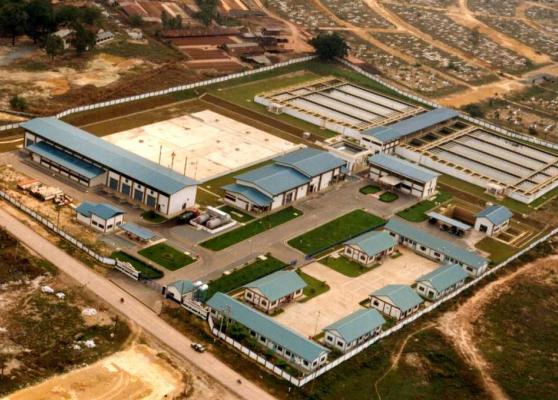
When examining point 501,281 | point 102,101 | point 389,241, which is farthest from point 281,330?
point 102,101

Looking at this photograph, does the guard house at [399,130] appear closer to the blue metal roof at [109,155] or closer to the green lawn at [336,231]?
the green lawn at [336,231]

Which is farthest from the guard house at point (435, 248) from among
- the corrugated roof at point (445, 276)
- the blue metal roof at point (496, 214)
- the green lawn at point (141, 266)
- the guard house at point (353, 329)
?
the green lawn at point (141, 266)

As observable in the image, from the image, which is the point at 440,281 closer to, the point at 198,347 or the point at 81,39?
the point at 198,347

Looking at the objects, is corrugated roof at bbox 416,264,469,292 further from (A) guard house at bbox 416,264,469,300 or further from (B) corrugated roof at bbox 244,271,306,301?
(B) corrugated roof at bbox 244,271,306,301

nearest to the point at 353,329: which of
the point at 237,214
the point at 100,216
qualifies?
the point at 237,214

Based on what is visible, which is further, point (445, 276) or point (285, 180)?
point (285, 180)

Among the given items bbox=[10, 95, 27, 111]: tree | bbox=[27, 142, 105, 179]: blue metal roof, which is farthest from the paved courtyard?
bbox=[10, 95, 27, 111]: tree
